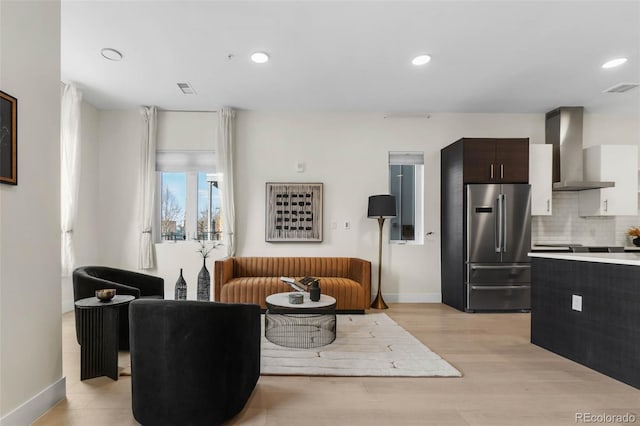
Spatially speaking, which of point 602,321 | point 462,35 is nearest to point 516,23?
point 462,35

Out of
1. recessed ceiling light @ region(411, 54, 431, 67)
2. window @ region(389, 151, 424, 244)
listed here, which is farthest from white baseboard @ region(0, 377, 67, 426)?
window @ region(389, 151, 424, 244)

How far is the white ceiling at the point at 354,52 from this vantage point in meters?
2.80

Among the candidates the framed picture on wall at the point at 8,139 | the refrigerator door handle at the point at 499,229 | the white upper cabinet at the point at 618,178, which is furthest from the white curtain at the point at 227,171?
the white upper cabinet at the point at 618,178

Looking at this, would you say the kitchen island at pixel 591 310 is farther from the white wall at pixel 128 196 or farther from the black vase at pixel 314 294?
the white wall at pixel 128 196

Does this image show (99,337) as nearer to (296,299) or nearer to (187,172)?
(296,299)

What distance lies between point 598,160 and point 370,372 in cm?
485

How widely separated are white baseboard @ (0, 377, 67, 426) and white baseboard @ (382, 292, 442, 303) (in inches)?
160

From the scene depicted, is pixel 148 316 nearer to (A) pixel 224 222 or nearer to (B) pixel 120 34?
(B) pixel 120 34

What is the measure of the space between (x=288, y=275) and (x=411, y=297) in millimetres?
1978

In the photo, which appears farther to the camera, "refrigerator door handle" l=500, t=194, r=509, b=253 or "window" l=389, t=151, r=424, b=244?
"window" l=389, t=151, r=424, b=244

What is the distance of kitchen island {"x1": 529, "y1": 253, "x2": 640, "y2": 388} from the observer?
2496 millimetres

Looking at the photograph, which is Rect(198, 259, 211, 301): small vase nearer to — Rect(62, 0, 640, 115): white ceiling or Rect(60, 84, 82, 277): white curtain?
Rect(60, 84, 82, 277): white curtain

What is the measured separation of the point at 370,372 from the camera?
264 centimetres

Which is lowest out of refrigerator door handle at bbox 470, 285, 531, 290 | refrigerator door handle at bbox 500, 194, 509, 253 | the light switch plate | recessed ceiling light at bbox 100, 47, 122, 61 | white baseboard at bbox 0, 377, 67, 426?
white baseboard at bbox 0, 377, 67, 426
